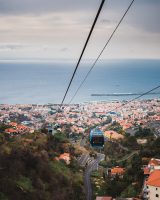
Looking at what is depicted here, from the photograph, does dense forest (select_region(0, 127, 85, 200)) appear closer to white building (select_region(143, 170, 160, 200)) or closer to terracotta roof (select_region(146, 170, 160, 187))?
white building (select_region(143, 170, 160, 200))

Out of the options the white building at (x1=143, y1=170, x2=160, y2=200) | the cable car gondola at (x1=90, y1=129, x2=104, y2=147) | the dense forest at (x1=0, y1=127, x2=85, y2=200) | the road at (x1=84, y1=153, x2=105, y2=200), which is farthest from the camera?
the road at (x1=84, y1=153, x2=105, y2=200)

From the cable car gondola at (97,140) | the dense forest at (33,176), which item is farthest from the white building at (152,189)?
the cable car gondola at (97,140)

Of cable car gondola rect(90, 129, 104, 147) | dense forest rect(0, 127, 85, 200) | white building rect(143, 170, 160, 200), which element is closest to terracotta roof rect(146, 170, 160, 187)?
white building rect(143, 170, 160, 200)

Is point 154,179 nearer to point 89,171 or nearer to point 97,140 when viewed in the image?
point 97,140

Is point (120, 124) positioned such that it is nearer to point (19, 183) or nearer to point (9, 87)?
point (19, 183)

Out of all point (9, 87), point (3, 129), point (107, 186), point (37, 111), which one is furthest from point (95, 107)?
point (107, 186)

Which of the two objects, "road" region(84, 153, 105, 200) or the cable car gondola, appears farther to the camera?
"road" region(84, 153, 105, 200)

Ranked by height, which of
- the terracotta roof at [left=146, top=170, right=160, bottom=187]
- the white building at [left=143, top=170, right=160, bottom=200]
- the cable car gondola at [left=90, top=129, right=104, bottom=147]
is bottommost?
the white building at [left=143, top=170, right=160, bottom=200]

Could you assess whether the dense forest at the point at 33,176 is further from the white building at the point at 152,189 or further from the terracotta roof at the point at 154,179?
the terracotta roof at the point at 154,179

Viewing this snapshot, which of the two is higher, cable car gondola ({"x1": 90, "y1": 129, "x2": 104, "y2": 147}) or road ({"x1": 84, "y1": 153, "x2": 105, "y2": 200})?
cable car gondola ({"x1": 90, "y1": 129, "x2": 104, "y2": 147})

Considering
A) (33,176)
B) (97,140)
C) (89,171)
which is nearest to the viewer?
(97,140)

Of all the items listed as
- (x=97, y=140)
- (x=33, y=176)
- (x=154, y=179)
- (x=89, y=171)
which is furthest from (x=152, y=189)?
(x=89, y=171)
